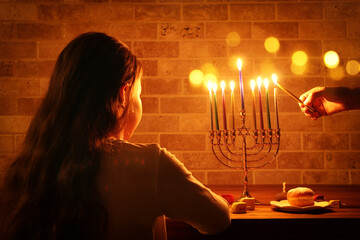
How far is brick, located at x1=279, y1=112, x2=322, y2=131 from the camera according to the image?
2.19 meters

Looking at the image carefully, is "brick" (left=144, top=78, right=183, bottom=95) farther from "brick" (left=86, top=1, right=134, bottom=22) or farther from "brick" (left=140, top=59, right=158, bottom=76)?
"brick" (left=86, top=1, right=134, bottom=22)

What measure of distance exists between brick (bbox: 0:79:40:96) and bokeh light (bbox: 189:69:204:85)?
3.41ft

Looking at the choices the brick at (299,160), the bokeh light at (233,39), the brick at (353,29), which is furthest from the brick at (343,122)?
the bokeh light at (233,39)

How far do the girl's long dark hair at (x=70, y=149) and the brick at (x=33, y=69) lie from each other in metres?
1.34

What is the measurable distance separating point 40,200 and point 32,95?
153 cm

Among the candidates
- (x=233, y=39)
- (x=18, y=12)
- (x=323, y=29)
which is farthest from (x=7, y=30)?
(x=323, y=29)

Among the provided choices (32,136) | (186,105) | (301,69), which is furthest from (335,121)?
(32,136)

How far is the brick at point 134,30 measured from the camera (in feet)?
7.33

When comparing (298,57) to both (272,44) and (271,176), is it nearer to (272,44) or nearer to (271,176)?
(272,44)

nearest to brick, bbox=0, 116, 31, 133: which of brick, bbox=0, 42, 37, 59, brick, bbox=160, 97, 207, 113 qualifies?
brick, bbox=0, 42, 37, 59

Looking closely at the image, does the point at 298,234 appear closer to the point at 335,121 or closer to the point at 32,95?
the point at 335,121

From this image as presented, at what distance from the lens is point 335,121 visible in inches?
86.2

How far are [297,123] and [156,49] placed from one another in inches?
42.0

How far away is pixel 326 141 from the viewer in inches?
86.1
